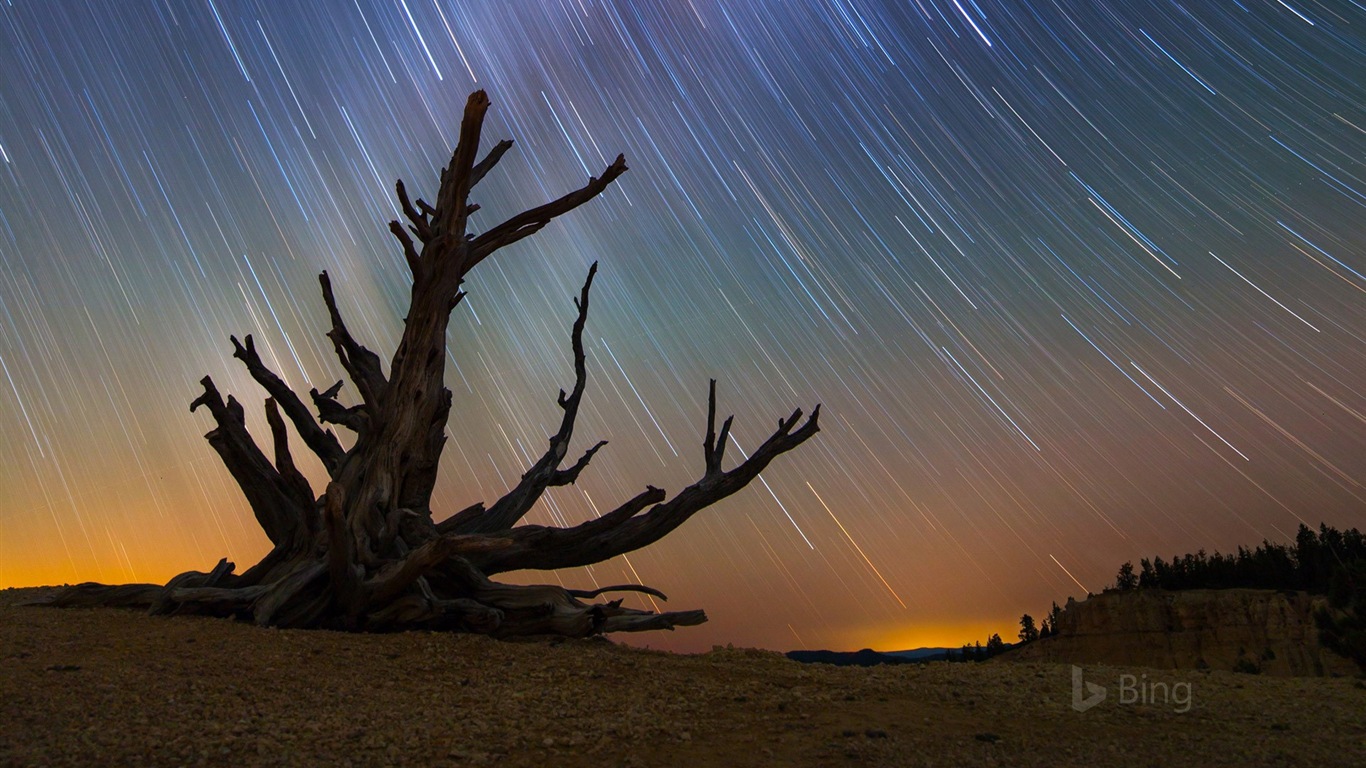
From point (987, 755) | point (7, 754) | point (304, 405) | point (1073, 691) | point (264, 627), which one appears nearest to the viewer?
point (7, 754)

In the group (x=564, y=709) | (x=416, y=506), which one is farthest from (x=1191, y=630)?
(x=564, y=709)

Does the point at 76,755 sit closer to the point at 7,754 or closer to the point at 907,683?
the point at 7,754

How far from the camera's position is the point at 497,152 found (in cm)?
1349

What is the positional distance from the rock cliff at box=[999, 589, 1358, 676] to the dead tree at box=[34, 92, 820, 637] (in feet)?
152

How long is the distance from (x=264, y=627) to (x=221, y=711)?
3.65m

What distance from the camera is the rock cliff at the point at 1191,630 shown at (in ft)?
163

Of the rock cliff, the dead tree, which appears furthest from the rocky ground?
the rock cliff

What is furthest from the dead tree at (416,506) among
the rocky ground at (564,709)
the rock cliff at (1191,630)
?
the rock cliff at (1191,630)

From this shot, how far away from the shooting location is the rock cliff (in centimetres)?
4981

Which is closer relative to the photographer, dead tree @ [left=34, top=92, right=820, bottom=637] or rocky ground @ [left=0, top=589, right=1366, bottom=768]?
rocky ground @ [left=0, top=589, right=1366, bottom=768]

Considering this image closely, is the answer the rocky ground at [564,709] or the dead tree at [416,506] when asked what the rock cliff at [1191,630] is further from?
the rocky ground at [564,709]

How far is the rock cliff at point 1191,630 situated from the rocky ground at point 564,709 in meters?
47.6

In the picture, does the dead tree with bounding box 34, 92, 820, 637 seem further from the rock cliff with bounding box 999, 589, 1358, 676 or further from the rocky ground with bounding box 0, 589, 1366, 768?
the rock cliff with bounding box 999, 589, 1358, 676

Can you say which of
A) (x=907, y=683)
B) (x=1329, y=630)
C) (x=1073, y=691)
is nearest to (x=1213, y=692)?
(x=1073, y=691)
